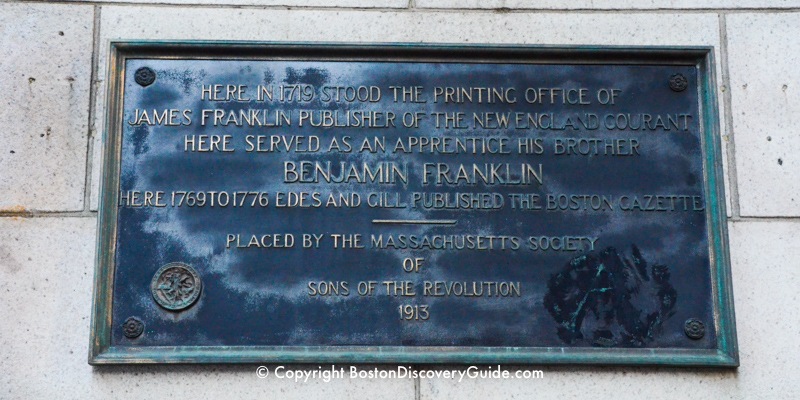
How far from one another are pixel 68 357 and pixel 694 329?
10.5 feet

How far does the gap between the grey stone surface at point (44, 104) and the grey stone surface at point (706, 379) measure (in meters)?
2.26

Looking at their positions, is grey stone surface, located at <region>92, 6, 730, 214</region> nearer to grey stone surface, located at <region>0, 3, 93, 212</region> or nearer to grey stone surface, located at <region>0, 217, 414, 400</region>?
grey stone surface, located at <region>0, 3, 93, 212</region>

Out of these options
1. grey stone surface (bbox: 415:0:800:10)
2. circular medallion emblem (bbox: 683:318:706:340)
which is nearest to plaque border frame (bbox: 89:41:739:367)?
circular medallion emblem (bbox: 683:318:706:340)

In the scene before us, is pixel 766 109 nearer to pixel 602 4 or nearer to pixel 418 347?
pixel 602 4

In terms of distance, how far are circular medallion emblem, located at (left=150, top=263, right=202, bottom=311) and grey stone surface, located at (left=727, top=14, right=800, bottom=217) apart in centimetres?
295

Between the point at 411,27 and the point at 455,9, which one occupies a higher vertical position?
the point at 455,9

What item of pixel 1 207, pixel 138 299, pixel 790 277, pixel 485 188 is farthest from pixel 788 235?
pixel 1 207

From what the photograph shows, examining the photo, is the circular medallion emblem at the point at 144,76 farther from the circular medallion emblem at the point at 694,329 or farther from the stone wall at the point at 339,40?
the circular medallion emblem at the point at 694,329


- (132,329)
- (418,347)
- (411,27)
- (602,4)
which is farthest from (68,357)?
(602,4)

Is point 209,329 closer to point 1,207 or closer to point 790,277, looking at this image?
point 1,207

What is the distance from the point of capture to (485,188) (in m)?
4.39

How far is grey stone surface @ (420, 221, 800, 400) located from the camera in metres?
4.15

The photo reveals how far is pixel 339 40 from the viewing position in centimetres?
461

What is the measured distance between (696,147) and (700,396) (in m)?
1.33
